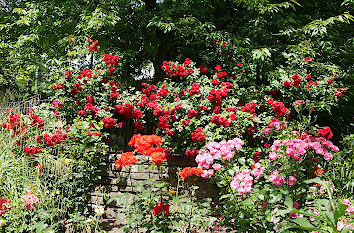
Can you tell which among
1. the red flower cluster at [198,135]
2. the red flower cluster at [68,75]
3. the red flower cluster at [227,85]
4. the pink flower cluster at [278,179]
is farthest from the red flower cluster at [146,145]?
the red flower cluster at [68,75]

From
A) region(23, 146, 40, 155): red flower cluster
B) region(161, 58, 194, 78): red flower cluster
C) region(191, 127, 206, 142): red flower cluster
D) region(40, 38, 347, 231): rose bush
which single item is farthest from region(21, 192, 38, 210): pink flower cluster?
region(161, 58, 194, 78): red flower cluster

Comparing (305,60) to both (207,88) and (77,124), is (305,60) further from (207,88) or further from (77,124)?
(77,124)

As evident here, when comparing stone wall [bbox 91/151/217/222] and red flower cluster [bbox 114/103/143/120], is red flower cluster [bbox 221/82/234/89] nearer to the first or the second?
stone wall [bbox 91/151/217/222]

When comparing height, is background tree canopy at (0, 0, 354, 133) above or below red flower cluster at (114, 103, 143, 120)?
above

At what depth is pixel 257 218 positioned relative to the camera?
2023 mm

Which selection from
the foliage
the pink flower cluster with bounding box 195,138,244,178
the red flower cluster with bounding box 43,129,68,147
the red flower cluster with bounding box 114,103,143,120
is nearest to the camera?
the pink flower cluster with bounding box 195,138,244,178

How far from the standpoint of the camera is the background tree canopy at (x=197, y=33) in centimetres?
421

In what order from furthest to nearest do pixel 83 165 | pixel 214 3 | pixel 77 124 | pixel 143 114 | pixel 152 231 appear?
pixel 214 3, pixel 143 114, pixel 77 124, pixel 83 165, pixel 152 231

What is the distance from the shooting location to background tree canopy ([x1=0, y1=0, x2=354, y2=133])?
13.8 feet

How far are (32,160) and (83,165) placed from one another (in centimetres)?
66

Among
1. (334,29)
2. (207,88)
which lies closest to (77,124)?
(207,88)

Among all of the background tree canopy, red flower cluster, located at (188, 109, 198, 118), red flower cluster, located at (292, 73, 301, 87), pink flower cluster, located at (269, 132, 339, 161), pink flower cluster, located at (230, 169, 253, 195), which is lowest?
pink flower cluster, located at (230, 169, 253, 195)

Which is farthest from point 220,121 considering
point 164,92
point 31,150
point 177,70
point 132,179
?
point 31,150

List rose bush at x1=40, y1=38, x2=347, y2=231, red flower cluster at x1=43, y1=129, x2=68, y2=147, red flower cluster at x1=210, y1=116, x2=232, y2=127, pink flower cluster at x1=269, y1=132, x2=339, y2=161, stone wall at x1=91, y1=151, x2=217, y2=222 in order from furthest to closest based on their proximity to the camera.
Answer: stone wall at x1=91, y1=151, x2=217, y2=222 < red flower cluster at x1=43, y1=129, x2=68, y2=147 < rose bush at x1=40, y1=38, x2=347, y2=231 < red flower cluster at x1=210, y1=116, x2=232, y2=127 < pink flower cluster at x1=269, y1=132, x2=339, y2=161
